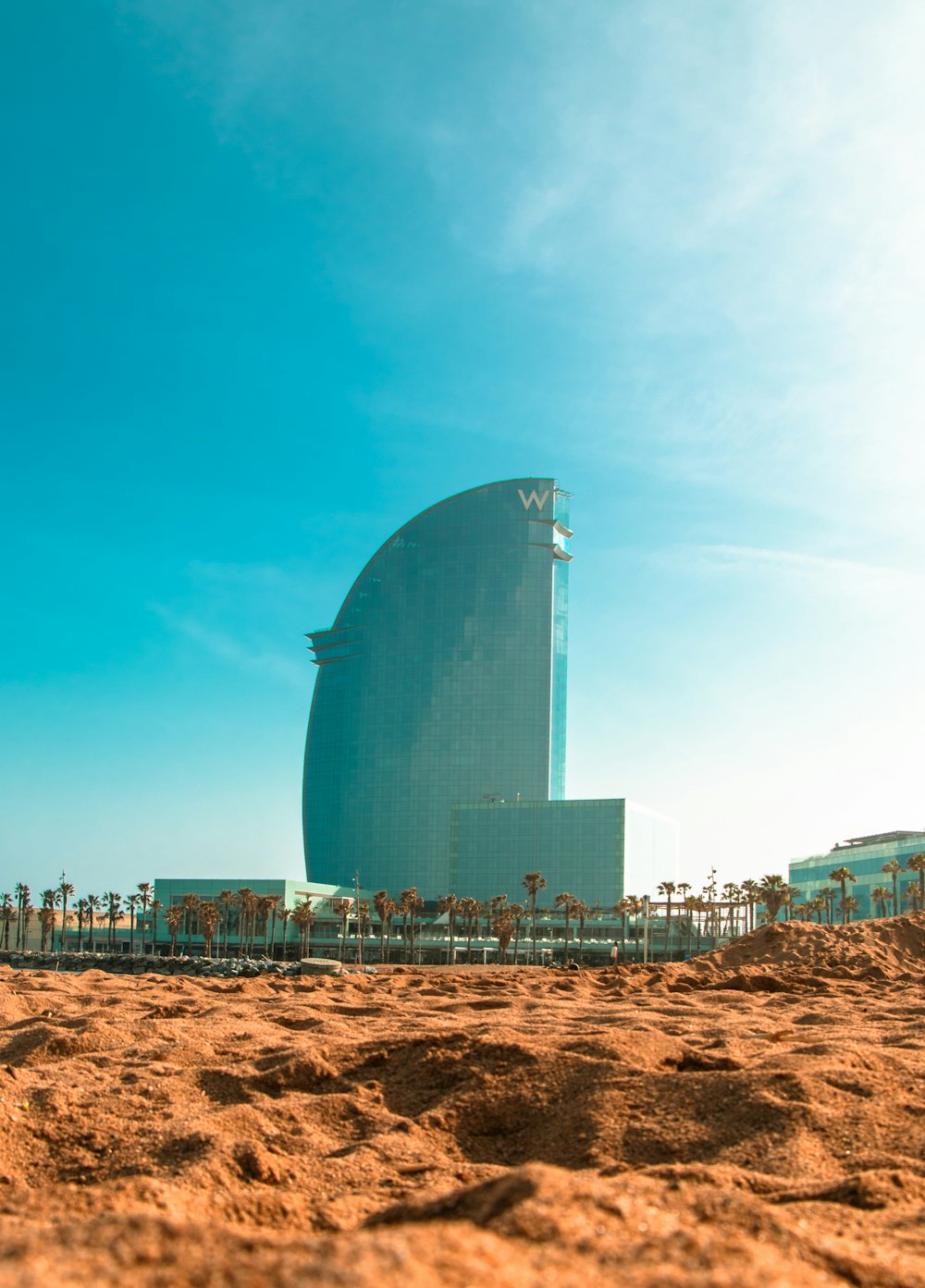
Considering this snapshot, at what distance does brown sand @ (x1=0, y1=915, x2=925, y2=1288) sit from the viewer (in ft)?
12.7

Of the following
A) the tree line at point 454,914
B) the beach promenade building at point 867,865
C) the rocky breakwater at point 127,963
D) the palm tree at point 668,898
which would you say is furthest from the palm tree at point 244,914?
the beach promenade building at point 867,865

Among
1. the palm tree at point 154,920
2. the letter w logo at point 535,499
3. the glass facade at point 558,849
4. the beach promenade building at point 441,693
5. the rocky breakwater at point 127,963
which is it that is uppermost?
the letter w logo at point 535,499

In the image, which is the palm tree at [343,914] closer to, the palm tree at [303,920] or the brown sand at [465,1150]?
the palm tree at [303,920]

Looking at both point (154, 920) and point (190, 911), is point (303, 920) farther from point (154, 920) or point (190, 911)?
point (154, 920)

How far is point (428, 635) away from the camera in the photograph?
161125 millimetres

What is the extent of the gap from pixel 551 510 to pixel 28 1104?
153813mm

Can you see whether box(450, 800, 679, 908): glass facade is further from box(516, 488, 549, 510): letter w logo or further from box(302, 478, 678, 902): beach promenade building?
box(516, 488, 549, 510): letter w logo

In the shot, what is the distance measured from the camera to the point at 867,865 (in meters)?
125

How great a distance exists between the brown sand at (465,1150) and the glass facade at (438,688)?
13688cm

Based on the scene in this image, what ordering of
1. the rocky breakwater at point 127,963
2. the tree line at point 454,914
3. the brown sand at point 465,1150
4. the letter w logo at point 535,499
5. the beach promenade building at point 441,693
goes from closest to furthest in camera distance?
1. the brown sand at point 465,1150
2. the rocky breakwater at point 127,963
3. the tree line at point 454,914
4. the beach promenade building at point 441,693
5. the letter w logo at point 535,499

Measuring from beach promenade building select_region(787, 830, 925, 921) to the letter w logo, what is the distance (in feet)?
203

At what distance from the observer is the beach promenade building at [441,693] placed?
152 meters

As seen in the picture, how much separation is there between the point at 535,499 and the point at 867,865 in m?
68.9

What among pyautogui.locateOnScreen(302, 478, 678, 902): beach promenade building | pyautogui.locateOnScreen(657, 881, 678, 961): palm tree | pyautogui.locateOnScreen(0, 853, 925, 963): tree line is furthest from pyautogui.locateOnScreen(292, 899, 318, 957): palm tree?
pyautogui.locateOnScreen(657, 881, 678, 961): palm tree
